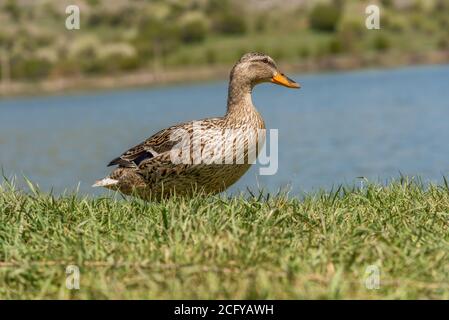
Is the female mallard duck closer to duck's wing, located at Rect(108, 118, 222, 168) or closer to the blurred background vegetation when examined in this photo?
duck's wing, located at Rect(108, 118, 222, 168)

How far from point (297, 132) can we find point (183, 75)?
1948 inches

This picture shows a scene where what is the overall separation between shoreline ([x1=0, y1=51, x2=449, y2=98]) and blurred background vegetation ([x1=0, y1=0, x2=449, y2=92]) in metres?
0.27

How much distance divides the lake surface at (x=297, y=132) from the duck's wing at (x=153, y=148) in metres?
0.71

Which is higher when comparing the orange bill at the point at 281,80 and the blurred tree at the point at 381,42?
the blurred tree at the point at 381,42

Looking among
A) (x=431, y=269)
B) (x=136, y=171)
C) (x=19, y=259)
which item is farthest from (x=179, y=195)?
(x=431, y=269)

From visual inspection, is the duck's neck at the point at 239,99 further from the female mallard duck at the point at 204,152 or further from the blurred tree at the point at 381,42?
the blurred tree at the point at 381,42

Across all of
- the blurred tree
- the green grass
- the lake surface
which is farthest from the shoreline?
the green grass

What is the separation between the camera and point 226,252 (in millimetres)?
4488

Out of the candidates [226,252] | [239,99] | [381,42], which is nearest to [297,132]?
[239,99]

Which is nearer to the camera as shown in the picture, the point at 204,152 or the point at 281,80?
the point at 204,152

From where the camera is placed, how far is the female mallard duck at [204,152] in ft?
21.3

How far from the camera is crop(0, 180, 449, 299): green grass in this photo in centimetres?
423

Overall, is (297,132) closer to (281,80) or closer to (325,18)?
(281,80)

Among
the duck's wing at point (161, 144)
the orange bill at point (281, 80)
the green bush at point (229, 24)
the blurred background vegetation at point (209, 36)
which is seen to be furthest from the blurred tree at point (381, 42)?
the duck's wing at point (161, 144)
